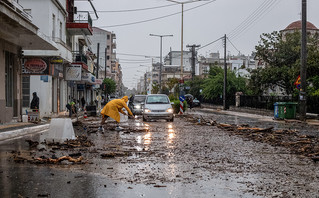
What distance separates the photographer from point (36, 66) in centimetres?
2264

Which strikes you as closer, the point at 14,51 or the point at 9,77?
the point at 9,77

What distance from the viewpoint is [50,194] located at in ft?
17.6

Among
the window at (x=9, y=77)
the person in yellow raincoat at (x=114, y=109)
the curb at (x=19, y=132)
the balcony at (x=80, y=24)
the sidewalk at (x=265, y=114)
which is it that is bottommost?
the sidewalk at (x=265, y=114)

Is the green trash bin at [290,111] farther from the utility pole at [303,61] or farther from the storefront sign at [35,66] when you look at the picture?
the storefront sign at [35,66]

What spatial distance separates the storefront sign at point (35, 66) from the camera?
74.0ft

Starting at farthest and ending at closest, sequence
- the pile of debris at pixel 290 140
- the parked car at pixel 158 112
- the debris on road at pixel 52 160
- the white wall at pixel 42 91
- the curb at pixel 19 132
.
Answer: the white wall at pixel 42 91 < the parked car at pixel 158 112 < the curb at pixel 19 132 < the pile of debris at pixel 290 140 < the debris on road at pixel 52 160

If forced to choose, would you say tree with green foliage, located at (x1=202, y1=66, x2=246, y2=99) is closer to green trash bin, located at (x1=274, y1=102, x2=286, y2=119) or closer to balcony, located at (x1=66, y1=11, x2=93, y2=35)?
balcony, located at (x1=66, y1=11, x2=93, y2=35)

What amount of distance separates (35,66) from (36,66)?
0.07m

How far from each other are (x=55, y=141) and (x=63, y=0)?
27588 mm

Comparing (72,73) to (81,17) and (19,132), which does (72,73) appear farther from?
(19,132)

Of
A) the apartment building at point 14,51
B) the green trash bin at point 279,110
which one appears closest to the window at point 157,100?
the apartment building at point 14,51

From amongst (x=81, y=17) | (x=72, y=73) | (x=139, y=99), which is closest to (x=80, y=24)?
(x=81, y=17)

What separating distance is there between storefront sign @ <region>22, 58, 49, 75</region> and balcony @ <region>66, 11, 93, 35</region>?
16057mm

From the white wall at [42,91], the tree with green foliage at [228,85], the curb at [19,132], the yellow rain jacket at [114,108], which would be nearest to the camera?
the curb at [19,132]
